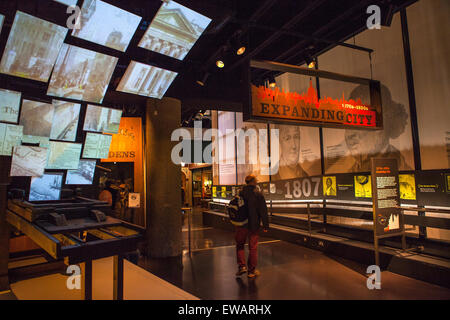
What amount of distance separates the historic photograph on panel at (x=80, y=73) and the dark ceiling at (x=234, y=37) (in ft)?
0.99

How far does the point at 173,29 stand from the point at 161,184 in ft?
10.5

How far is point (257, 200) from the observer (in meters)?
4.24

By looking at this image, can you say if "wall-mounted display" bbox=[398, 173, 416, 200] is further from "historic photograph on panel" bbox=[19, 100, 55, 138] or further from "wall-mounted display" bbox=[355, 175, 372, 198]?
"historic photograph on panel" bbox=[19, 100, 55, 138]

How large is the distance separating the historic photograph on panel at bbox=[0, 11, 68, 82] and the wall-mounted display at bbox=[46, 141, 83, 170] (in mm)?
1290

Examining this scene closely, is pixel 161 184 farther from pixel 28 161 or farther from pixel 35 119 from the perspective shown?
pixel 35 119

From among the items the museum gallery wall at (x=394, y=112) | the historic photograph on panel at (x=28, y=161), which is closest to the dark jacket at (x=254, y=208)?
the museum gallery wall at (x=394, y=112)

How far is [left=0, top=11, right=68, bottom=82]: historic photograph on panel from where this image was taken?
9.00 feet

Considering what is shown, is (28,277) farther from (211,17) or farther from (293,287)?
(211,17)

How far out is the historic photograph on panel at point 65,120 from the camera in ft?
13.5

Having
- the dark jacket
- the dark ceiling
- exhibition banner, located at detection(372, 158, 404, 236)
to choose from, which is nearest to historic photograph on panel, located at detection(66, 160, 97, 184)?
the dark ceiling

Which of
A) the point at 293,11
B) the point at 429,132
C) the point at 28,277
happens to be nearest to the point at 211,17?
the point at 293,11

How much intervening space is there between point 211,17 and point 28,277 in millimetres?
4688

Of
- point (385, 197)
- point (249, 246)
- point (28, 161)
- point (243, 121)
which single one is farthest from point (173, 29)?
point (385, 197)

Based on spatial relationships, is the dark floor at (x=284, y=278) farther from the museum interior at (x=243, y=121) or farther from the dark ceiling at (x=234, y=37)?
the dark ceiling at (x=234, y=37)
